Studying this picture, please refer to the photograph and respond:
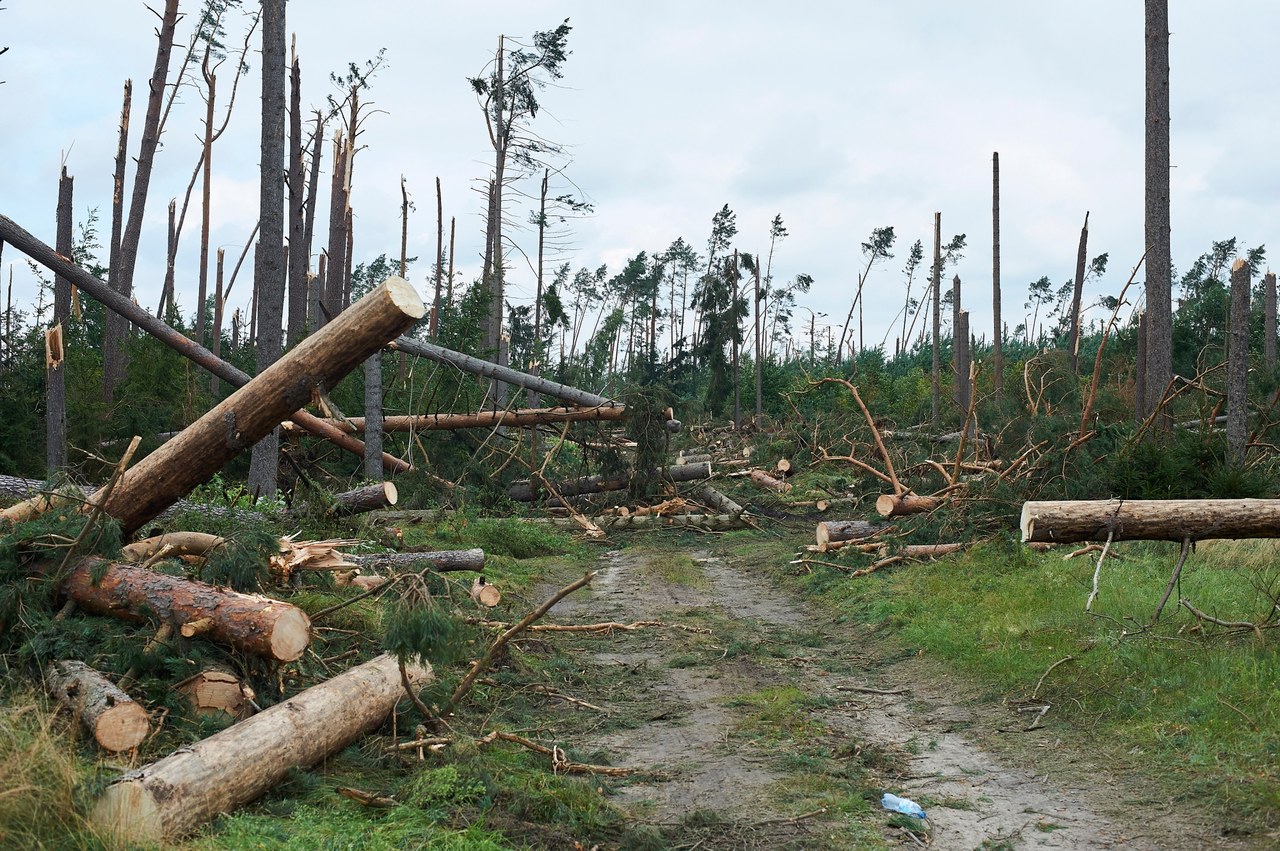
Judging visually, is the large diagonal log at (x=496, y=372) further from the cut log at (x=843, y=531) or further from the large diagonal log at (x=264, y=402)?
the large diagonal log at (x=264, y=402)

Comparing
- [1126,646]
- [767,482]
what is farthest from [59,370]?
[1126,646]

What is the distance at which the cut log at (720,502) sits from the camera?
16906 millimetres

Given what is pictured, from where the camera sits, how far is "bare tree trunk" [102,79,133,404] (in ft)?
58.9

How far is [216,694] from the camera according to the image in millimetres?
5031

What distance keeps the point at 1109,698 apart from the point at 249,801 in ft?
16.5

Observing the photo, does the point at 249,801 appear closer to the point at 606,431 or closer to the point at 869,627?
the point at 869,627

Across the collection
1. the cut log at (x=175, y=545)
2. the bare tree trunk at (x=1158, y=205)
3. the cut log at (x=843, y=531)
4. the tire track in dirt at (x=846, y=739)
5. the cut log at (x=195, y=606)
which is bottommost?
the tire track in dirt at (x=846, y=739)

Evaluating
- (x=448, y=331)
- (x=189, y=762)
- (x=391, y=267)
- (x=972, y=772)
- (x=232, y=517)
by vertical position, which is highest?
(x=391, y=267)

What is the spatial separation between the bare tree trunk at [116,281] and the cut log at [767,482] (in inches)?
465

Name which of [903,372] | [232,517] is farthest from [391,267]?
[232,517]

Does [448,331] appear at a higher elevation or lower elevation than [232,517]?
higher

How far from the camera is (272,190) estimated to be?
1197 centimetres

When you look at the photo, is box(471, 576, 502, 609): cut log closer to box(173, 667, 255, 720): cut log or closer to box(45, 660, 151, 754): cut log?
box(173, 667, 255, 720): cut log

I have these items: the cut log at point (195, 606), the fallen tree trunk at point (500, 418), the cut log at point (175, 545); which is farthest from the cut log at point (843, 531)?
the cut log at point (195, 606)
